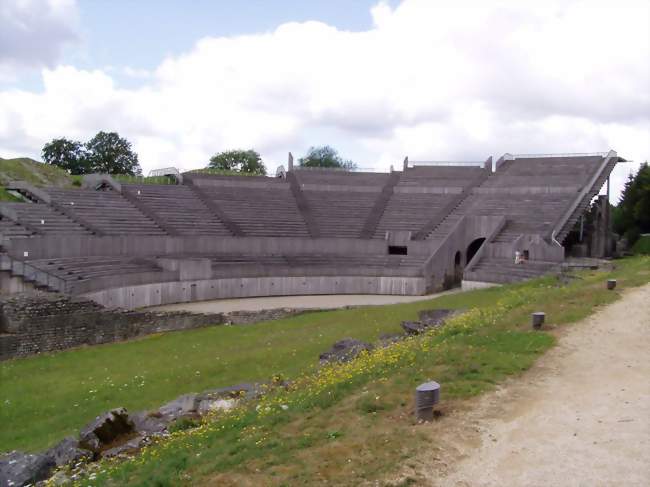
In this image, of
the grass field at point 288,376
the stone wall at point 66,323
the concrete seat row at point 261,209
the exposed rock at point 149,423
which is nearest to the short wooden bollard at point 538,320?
the grass field at point 288,376

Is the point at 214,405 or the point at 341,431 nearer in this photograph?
the point at 341,431

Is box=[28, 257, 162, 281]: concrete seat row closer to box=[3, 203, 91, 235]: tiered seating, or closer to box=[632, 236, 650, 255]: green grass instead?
box=[3, 203, 91, 235]: tiered seating

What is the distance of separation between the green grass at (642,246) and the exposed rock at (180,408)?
36.8 meters

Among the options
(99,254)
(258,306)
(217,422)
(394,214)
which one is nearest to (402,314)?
(258,306)

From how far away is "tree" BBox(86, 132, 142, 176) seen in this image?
60.2 meters

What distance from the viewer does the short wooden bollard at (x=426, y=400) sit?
8.23 meters

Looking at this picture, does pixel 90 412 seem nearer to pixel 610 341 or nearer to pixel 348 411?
pixel 348 411

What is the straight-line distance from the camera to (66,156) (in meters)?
59.0

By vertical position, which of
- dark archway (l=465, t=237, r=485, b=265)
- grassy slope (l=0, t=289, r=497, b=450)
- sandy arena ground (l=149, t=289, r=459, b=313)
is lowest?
grassy slope (l=0, t=289, r=497, b=450)

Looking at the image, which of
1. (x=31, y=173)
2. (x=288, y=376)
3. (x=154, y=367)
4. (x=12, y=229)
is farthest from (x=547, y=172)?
(x=31, y=173)

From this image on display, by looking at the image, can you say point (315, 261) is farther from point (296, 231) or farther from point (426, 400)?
point (426, 400)

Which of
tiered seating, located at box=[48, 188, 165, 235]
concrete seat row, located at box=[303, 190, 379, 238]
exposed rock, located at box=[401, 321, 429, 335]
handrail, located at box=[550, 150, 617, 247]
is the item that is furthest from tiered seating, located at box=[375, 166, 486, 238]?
exposed rock, located at box=[401, 321, 429, 335]

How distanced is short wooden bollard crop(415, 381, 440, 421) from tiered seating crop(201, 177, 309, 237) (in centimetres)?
2905

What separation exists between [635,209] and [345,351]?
39075 mm
